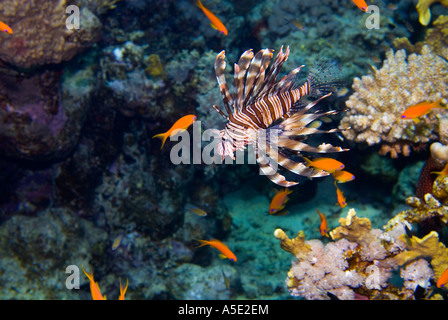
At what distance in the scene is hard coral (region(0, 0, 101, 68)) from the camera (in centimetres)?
337

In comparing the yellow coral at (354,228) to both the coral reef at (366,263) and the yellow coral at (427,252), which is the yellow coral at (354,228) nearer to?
the coral reef at (366,263)

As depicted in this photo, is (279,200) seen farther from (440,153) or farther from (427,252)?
(440,153)

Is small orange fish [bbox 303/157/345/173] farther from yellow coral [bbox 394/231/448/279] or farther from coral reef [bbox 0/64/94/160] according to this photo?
coral reef [bbox 0/64/94/160]

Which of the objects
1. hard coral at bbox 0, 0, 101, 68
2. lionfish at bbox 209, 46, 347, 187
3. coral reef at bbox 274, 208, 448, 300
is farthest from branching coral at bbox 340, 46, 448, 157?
hard coral at bbox 0, 0, 101, 68

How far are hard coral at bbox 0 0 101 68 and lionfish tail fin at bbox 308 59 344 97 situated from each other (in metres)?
3.13

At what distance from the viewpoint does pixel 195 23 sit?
5973 mm

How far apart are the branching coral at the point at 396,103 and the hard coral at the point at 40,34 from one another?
3.85 metres

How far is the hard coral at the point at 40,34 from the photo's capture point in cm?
337

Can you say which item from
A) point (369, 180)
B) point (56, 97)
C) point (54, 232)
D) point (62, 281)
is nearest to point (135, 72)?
point (56, 97)

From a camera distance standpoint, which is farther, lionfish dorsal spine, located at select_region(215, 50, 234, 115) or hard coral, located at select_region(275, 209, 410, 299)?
lionfish dorsal spine, located at select_region(215, 50, 234, 115)

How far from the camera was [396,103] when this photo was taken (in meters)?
3.76

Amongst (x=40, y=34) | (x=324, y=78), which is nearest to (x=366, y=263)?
(x=324, y=78)

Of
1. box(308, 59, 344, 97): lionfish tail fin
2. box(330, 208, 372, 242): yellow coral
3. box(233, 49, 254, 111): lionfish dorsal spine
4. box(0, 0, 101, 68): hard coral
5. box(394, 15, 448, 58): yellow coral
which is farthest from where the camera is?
box(394, 15, 448, 58): yellow coral

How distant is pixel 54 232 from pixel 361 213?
4.90 m
